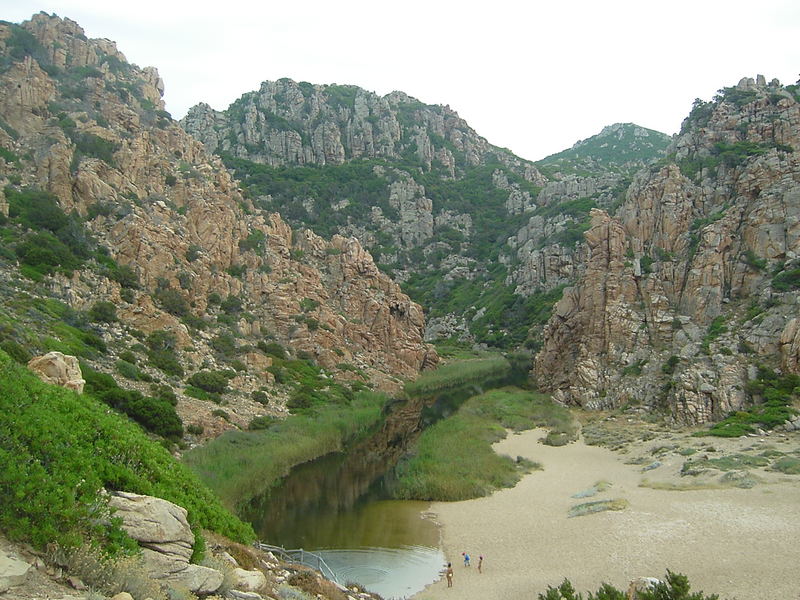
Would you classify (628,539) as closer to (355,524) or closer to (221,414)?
(355,524)

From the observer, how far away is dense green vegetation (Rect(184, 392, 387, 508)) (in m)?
28.4

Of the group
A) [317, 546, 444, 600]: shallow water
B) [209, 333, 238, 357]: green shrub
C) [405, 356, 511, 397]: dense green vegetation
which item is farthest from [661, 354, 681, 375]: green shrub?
[209, 333, 238, 357]: green shrub

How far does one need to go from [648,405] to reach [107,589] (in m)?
48.1

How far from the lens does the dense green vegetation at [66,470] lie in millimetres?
8375

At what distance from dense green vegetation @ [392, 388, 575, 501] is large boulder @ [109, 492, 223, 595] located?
21.5 m

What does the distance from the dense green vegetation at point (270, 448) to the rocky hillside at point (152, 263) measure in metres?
3.09

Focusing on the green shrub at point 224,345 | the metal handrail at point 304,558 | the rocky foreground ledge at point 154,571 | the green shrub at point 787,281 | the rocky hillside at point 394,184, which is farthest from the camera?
the rocky hillside at point 394,184

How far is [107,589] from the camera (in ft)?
26.1

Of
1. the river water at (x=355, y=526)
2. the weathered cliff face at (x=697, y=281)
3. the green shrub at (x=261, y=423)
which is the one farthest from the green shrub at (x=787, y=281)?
the green shrub at (x=261, y=423)

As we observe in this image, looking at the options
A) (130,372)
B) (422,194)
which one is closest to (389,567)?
(130,372)

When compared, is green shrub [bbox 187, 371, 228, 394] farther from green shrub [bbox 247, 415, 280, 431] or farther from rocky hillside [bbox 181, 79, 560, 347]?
rocky hillside [bbox 181, 79, 560, 347]

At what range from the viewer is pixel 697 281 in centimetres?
5203

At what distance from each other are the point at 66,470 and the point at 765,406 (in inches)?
1720

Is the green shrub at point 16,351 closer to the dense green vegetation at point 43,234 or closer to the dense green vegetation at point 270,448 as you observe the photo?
the dense green vegetation at point 270,448
